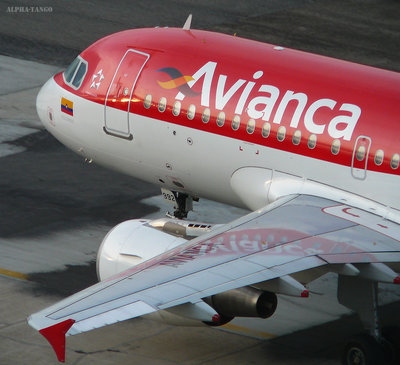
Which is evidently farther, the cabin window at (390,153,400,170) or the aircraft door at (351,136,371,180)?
the aircraft door at (351,136,371,180)

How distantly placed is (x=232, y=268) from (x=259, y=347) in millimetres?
4357

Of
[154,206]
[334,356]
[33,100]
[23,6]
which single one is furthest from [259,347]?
[23,6]

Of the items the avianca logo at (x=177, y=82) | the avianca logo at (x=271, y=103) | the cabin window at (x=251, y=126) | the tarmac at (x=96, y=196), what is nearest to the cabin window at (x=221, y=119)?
the avianca logo at (x=271, y=103)

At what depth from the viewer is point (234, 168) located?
25.8 metres

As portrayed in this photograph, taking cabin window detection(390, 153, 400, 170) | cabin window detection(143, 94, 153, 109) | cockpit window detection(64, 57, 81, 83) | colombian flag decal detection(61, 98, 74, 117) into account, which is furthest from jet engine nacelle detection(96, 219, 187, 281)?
cockpit window detection(64, 57, 81, 83)

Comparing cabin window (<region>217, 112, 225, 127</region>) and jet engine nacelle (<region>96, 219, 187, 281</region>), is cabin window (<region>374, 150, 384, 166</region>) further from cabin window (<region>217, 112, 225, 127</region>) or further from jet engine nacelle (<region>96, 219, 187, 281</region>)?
jet engine nacelle (<region>96, 219, 187, 281</region>)

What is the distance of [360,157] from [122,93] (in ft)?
21.7

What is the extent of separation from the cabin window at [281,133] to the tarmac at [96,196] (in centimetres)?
409

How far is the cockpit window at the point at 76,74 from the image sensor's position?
28656 mm

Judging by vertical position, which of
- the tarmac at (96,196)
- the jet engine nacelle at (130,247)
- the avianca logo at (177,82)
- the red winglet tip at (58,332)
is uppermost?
the avianca logo at (177,82)

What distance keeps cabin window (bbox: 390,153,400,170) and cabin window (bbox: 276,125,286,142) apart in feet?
8.47

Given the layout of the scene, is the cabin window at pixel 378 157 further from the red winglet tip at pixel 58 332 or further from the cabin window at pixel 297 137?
the red winglet tip at pixel 58 332

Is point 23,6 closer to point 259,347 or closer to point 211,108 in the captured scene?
point 211,108

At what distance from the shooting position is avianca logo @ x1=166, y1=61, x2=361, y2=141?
2425 centimetres
